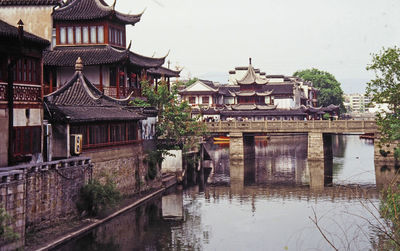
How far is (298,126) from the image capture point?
2645 inches

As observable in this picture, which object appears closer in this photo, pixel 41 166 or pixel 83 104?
pixel 41 166

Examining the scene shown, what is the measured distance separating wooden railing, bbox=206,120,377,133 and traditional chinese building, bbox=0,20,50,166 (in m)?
43.4

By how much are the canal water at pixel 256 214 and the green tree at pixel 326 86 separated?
3393 inches

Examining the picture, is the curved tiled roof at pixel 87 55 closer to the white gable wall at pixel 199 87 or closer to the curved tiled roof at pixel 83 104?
the curved tiled roof at pixel 83 104

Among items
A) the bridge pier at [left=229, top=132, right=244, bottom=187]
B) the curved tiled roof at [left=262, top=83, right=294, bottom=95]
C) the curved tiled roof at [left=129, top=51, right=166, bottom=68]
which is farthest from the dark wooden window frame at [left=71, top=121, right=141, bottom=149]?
the curved tiled roof at [left=262, top=83, right=294, bottom=95]

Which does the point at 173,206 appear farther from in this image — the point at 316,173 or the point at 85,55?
the point at 316,173

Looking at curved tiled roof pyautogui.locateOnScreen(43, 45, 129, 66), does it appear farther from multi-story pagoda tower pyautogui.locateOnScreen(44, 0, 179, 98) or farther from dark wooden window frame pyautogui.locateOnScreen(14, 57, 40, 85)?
dark wooden window frame pyautogui.locateOnScreen(14, 57, 40, 85)

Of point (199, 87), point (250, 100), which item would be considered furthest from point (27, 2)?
point (199, 87)

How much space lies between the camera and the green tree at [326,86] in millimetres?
149250

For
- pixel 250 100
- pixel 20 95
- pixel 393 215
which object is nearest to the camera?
pixel 393 215

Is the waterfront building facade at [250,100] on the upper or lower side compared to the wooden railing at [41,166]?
upper

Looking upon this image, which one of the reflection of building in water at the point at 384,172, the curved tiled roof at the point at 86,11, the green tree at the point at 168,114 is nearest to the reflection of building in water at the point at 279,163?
the reflection of building in water at the point at 384,172

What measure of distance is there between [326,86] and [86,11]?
4374 inches

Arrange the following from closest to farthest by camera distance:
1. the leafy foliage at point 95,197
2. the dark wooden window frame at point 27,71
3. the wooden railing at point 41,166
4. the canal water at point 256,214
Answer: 1. the wooden railing at point 41,166
2. the dark wooden window frame at point 27,71
3. the canal water at point 256,214
4. the leafy foliage at point 95,197
